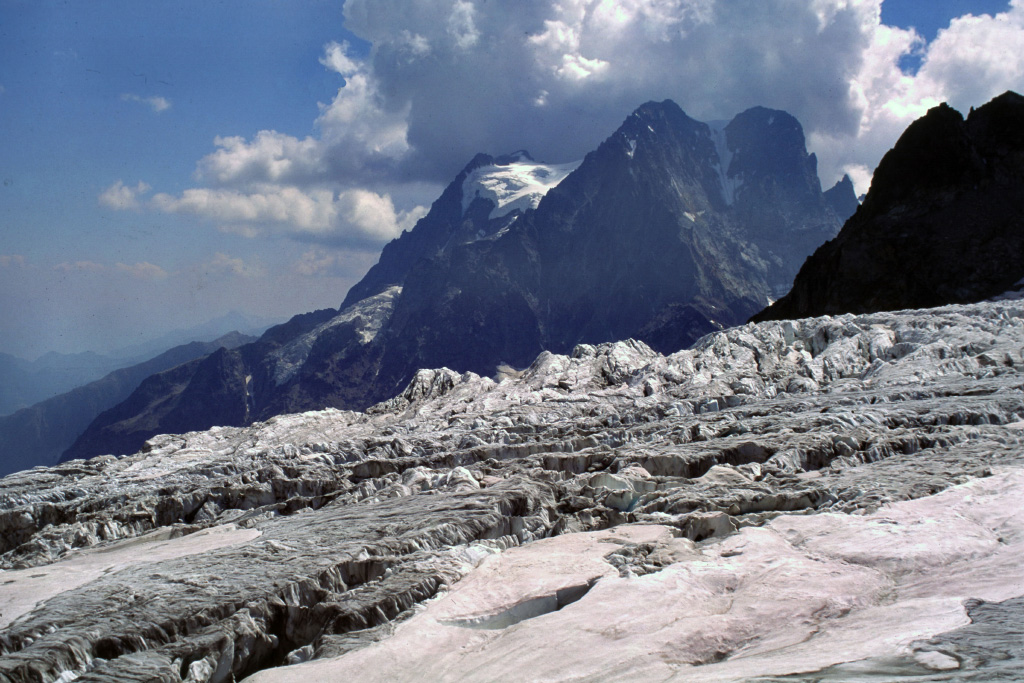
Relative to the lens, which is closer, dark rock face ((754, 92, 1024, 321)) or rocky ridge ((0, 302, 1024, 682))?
rocky ridge ((0, 302, 1024, 682))

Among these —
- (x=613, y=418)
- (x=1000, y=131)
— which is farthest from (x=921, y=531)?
(x=1000, y=131)

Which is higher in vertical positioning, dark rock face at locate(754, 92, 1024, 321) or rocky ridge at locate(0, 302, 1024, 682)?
dark rock face at locate(754, 92, 1024, 321)

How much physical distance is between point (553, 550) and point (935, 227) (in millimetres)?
130522

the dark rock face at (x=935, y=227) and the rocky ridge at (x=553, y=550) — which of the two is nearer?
the rocky ridge at (x=553, y=550)

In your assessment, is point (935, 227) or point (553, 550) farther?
point (935, 227)

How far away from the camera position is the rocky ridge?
37.8 ft

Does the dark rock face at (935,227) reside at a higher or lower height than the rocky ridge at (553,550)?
higher

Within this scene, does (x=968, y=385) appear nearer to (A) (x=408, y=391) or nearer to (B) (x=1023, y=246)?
(A) (x=408, y=391)

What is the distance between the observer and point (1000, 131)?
406 ft

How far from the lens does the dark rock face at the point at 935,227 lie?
107 m

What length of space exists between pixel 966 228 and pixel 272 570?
134 meters

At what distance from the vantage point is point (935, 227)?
11750cm

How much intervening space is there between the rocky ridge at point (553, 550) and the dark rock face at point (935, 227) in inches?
3428

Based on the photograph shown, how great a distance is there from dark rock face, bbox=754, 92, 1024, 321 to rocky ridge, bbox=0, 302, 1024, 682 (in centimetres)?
8707
